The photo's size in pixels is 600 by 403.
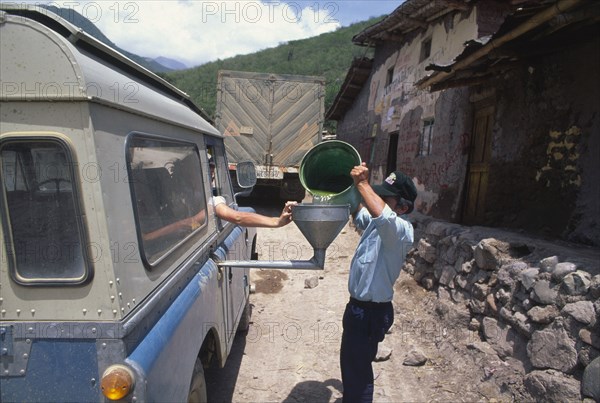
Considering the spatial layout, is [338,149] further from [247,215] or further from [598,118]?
[598,118]

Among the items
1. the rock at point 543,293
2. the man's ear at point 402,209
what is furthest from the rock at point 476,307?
the man's ear at point 402,209

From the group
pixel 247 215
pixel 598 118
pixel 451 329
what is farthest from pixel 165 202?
pixel 598 118

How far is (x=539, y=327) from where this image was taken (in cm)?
334

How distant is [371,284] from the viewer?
245 centimetres

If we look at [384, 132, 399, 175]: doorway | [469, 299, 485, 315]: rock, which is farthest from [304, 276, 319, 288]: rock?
[384, 132, 399, 175]: doorway

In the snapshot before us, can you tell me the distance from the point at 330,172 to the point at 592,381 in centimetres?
230

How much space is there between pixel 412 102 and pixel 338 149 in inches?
259

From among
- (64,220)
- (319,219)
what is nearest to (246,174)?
(319,219)

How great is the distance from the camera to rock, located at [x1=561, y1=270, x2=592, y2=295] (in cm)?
306

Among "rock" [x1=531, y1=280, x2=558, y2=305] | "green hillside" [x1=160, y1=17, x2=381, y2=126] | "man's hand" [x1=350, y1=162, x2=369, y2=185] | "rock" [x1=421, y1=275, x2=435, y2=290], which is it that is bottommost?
"rock" [x1=421, y1=275, x2=435, y2=290]

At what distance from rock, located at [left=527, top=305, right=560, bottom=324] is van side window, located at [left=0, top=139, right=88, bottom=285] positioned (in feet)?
11.4

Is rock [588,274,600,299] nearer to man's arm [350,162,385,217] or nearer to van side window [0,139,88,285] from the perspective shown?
man's arm [350,162,385,217]

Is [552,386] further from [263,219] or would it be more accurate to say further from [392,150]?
[392,150]

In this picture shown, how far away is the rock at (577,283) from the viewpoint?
10.0ft
